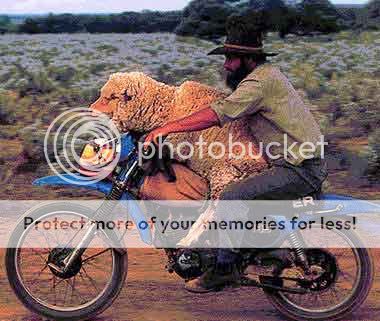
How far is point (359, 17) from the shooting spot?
37.7 metres

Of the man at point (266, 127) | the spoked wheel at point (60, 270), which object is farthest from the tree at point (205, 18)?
the man at point (266, 127)

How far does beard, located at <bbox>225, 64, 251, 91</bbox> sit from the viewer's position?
18.8ft

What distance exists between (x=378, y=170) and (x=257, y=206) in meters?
5.63

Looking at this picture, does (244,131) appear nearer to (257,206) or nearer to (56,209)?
(257,206)

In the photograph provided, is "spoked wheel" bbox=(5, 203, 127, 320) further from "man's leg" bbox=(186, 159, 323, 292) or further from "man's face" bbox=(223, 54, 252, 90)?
"man's face" bbox=(223, 54, 252, 90)

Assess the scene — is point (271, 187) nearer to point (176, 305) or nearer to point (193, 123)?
point (193, 123)

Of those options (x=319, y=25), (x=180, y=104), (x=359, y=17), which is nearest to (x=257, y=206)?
(x=180, y=104)

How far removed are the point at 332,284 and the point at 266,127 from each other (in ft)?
3.23

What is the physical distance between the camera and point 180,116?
5.90 meters

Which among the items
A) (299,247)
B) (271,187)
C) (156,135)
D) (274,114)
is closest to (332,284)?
(299,247)

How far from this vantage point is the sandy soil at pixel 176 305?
247 inches

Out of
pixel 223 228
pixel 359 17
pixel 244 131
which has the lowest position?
pixel 359 17

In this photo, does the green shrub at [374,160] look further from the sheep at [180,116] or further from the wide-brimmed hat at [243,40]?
the wide-brimmed hat at [243,40]

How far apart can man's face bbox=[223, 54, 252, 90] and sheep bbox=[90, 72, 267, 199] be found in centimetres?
15
